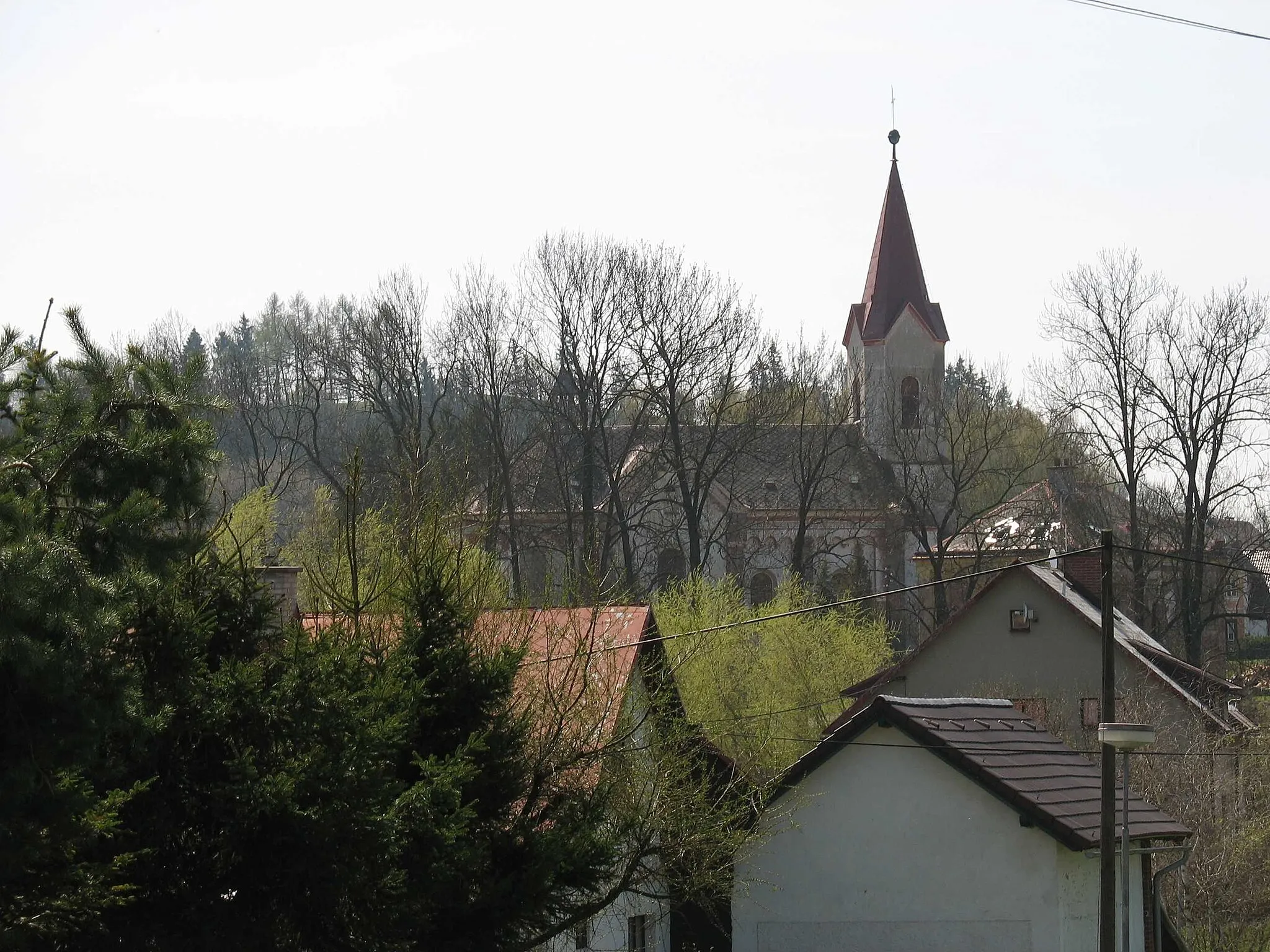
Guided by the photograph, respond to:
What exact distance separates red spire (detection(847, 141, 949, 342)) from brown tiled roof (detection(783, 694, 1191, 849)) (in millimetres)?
47116

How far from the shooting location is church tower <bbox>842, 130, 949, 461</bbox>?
6600 centimetres

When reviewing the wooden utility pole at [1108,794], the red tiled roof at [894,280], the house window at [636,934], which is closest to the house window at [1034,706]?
the house window at [636,934]

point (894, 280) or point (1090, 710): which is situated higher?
point (894, 280)

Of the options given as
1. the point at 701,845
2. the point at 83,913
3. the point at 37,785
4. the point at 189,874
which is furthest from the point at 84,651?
the point at 701,845

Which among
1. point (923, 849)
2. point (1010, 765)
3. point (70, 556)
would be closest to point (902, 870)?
point (923, 849)

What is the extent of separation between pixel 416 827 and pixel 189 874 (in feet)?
4.77

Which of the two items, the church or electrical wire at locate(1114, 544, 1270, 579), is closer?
electrical wire at locate(1114, 544, 1270, 579)

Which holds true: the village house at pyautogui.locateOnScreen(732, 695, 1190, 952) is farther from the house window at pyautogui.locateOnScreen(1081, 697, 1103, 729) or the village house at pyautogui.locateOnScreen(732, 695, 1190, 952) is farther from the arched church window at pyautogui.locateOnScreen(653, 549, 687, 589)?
the arched church window at pyautogui.locateOnScreen(653, 549, 687, 589)

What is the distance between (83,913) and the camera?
7422 millimetres

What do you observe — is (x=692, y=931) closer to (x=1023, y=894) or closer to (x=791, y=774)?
(x=791, y=774)

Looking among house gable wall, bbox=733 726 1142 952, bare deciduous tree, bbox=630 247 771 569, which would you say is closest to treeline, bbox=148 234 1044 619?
bare deciduous tree, bbox=630 247 771 569

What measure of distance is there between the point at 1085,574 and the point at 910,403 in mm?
29402

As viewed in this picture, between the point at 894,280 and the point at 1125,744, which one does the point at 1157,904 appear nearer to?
the point at 1125,744

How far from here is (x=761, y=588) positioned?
5959cm
